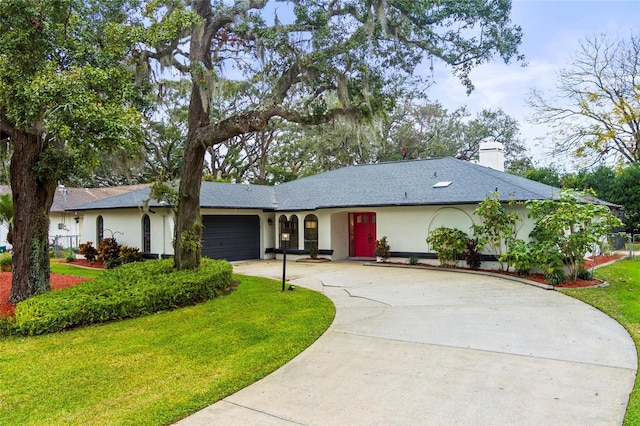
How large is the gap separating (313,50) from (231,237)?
10.2m

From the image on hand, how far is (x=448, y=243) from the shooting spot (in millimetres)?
13164

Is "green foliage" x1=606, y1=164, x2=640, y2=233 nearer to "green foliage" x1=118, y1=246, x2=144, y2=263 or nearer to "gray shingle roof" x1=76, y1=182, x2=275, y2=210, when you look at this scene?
"gray shingle roof" x1=76, y1=182, x2=275, y2=210

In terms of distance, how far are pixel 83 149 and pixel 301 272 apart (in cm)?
813

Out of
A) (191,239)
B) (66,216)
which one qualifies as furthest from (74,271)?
(66,216)

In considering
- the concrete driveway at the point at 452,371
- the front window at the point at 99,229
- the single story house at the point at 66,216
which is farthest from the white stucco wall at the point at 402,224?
the single story house at the point at 66,216

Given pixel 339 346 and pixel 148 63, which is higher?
pixel 148 63

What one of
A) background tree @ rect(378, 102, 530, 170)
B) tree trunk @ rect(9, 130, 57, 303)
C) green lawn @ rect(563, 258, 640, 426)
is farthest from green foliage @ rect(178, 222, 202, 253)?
background tree @ rect(378, 102, 530, 170)

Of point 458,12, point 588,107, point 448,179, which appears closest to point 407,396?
point 458,12

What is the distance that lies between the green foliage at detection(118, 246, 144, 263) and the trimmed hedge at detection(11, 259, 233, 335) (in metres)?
5.66

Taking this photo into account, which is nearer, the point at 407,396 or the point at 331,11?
the point at 407,396

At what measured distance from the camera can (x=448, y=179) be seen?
15219 millimetres

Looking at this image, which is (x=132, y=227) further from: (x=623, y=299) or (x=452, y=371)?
(x=623, y=299)

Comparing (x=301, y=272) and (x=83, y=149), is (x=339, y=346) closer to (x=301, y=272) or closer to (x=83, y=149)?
(x=83, y=149)

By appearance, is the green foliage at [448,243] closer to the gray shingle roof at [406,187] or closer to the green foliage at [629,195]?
the gray shingle roof at [406,187]
